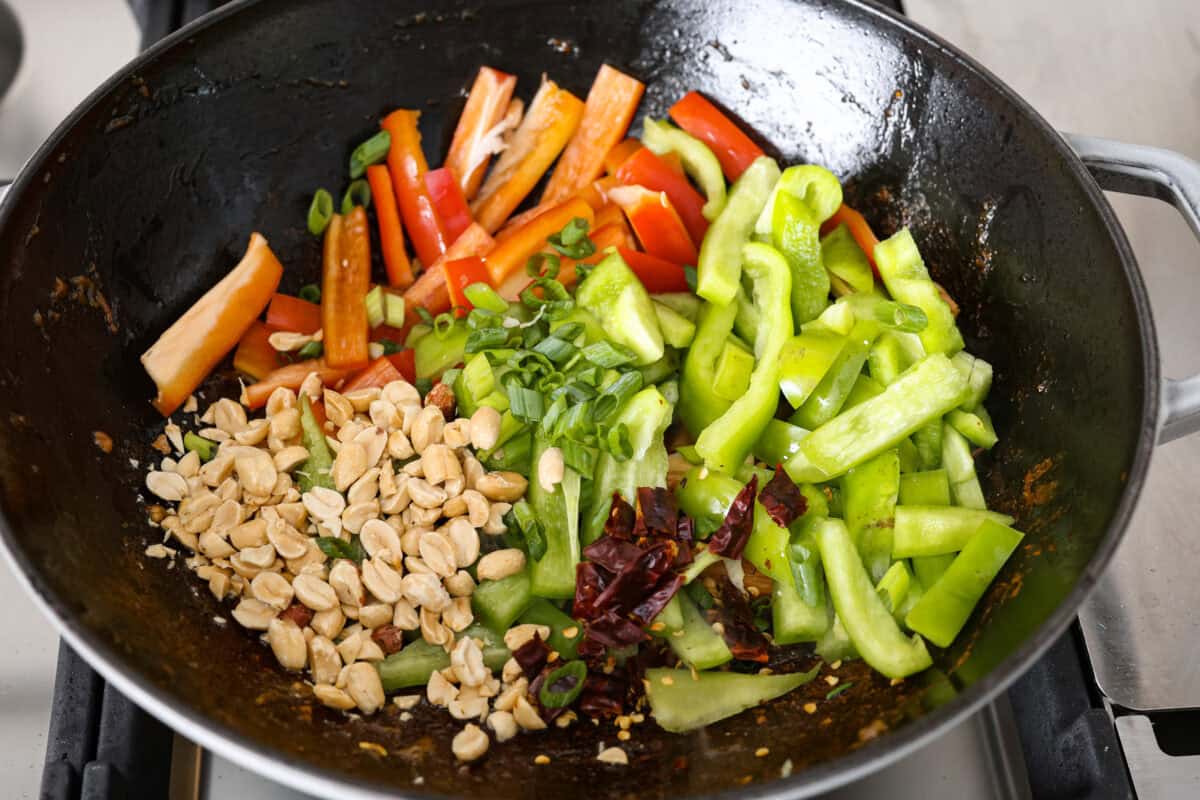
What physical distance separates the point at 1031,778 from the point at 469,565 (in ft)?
2.87

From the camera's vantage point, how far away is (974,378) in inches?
60.1

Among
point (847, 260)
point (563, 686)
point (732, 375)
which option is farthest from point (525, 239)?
point (563, 686)

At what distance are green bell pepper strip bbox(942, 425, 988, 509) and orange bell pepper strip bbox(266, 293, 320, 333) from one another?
1084 millimetres

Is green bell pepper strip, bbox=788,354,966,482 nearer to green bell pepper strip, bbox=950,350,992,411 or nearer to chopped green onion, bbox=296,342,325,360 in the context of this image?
green bell pepper strip, bbox=950,350,992,411

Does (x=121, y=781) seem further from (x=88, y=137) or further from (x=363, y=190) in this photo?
(x=363, y=190)

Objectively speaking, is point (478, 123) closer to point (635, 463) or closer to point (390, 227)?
point (390, 227)

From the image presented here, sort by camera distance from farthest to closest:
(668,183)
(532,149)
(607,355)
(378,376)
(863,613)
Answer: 1. (532,149)
2. (668,183)
3. (378,376)
4. (607,355)
5. (863,613)

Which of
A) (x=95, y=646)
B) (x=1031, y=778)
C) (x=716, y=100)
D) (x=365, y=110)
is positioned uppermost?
(x=716, y=100)

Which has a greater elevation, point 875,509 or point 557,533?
point 875,509

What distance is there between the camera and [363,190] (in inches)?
71.5

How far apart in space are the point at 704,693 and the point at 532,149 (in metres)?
1.06

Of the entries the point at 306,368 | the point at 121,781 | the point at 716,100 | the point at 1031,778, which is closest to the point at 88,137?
the point at 306,368

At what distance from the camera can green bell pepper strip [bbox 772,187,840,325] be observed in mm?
1584

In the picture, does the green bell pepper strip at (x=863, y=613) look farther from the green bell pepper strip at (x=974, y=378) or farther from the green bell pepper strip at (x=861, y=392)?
the green bell pepper strip at (x=974, y=378)
